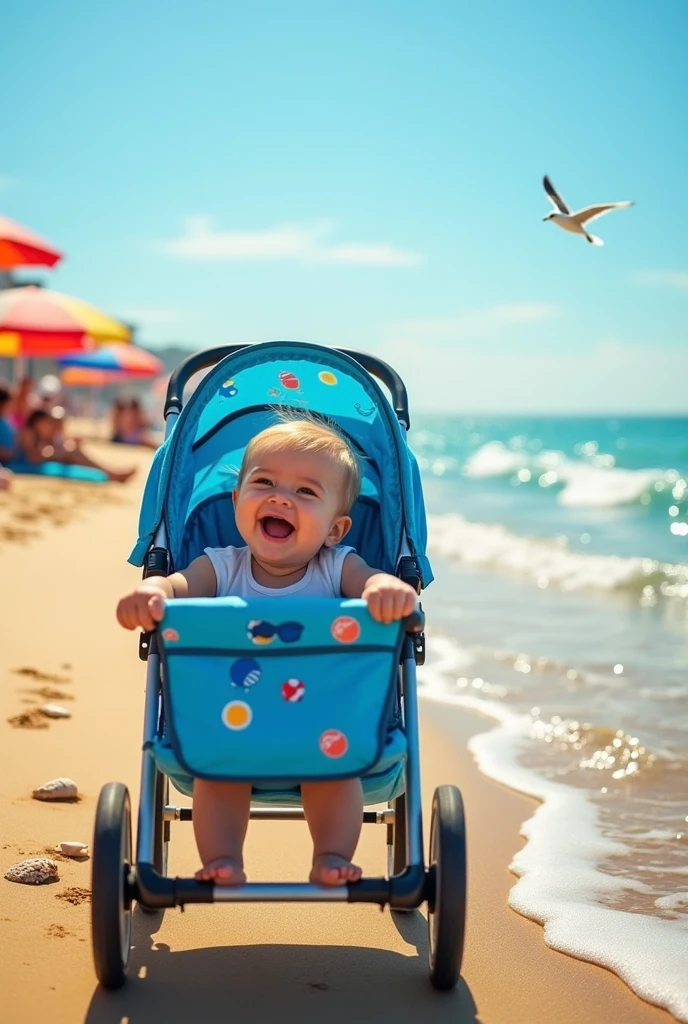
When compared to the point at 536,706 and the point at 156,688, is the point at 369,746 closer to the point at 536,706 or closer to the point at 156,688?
the point at 156,688

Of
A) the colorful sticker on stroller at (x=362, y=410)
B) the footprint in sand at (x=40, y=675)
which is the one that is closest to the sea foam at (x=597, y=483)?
the footprint in sand at (x=40, y=675)

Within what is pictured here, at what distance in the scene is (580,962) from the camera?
284cm

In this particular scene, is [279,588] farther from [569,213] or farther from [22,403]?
[22,403]

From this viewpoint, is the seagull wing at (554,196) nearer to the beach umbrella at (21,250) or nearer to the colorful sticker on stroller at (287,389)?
the colorful sticker on stroller at (287,389)

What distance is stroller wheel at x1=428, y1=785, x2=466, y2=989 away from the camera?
238cm

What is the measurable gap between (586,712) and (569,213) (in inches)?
95.9

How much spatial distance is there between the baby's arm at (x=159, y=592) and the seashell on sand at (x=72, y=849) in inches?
32.9

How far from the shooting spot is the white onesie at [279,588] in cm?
290

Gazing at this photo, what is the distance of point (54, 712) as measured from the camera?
4312 millimetres

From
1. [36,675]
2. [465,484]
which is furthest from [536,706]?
[465,484]

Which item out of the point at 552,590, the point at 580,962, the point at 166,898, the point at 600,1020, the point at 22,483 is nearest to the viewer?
the point at 166,898

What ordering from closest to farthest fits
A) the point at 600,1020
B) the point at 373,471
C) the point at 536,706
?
the point at 600,1020
the point at 373,471
the point at 536,706

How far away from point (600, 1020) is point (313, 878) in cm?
75

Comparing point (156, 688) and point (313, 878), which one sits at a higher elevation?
point (156, 688)
